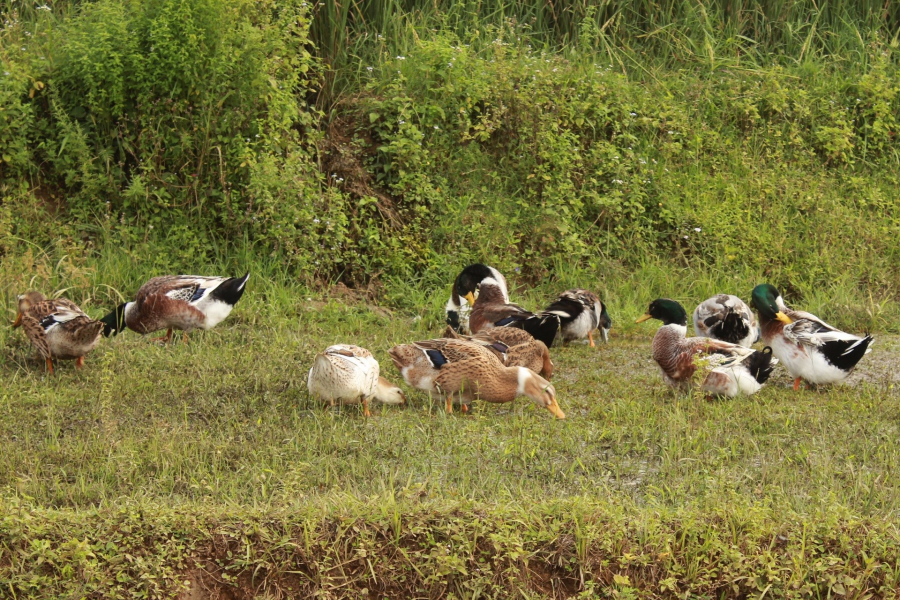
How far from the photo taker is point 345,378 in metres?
6.61

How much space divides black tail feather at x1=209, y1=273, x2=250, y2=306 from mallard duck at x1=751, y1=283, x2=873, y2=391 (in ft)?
12.8

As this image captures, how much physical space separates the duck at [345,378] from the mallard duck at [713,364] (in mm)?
1946

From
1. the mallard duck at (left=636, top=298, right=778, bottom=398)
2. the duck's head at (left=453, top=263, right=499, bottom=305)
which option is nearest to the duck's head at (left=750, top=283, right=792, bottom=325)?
the mallard duck at (left=636, top=298, right=778, bottom=398)

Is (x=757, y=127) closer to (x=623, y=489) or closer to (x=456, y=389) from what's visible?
(x=456, y=389)

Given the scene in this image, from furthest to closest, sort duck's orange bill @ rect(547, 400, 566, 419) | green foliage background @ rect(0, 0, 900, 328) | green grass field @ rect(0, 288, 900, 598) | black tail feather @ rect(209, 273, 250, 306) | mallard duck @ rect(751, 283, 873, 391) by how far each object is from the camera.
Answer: green foliage background @ rect(0, 0, 900, 328) → black tail feather @ rect(209, 273, 250, 306) → mallard duck @ rect(751, 283, 873, 391) → duck's orange bill @ rect(547, 400, 566, 419) → green grass field @ rect(0, 288, 900, 598)

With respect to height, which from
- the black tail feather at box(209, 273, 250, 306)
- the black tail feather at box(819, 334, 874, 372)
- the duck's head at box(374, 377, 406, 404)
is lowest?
the black tail feather at box(209, 273, 250, 306)

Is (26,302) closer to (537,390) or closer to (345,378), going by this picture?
(345,378)

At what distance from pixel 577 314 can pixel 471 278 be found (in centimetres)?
101

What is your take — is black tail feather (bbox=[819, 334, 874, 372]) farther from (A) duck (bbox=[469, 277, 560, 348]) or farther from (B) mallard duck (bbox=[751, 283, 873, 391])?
(A) duck (bbox=[469, 277, 560, 348])

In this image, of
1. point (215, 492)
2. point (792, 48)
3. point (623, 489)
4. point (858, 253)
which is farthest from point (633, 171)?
point (215, 492)

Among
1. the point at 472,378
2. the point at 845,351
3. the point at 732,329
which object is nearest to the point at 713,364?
the point at 845,351

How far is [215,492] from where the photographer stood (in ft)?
17.9

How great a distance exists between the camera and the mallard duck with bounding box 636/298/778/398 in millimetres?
7137

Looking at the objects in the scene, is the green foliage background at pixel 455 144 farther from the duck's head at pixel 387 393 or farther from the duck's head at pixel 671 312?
the duck's head at pixel 387 393
